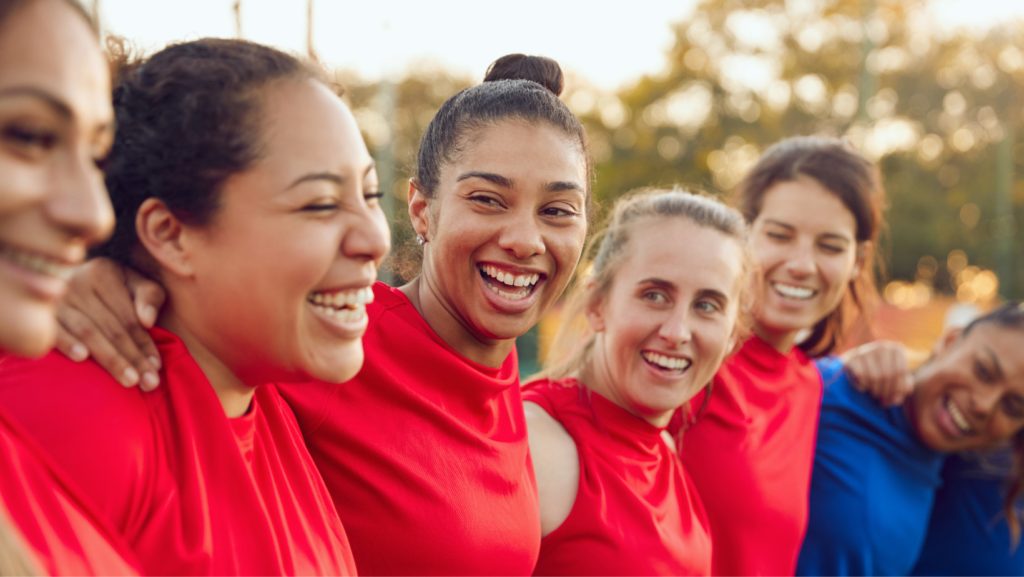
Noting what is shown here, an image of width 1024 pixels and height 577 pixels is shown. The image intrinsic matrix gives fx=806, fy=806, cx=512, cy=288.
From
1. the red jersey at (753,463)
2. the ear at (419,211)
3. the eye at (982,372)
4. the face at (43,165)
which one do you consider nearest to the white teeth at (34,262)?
the face at (43,165)

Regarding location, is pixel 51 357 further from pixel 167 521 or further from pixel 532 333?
pixel 532 333

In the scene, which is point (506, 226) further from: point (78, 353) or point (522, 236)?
point (78, 353)

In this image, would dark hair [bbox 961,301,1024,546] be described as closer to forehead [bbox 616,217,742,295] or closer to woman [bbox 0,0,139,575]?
forehead [bbox 616,217,742,295]

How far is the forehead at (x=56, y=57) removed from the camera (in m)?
1.01

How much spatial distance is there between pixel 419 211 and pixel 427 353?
1.57 feet

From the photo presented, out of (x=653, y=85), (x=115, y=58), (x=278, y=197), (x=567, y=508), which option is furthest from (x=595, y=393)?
(x=653, y=85)

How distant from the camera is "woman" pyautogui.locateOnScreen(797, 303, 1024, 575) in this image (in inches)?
132

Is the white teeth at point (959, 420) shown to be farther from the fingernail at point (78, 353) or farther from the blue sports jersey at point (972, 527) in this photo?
the fingernail at point (78, 353)

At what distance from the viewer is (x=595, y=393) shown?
2.92m

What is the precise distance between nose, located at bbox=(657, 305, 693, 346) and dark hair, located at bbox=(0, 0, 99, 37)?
2.03 m

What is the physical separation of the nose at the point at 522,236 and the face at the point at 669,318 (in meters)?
0.73

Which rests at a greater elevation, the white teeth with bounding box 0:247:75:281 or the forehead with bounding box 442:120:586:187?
the forehead with bounding box 442:120:586:187

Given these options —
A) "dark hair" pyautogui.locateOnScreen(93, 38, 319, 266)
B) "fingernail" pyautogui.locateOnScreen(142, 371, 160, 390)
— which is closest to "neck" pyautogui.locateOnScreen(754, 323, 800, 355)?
"dark hair" pyautogui.locateOnScreen(93, 38, 319, 266)

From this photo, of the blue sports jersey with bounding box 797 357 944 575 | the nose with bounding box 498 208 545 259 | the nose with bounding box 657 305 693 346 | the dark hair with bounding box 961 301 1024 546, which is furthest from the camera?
the dark hair with bounding box 961 301 1024 546
